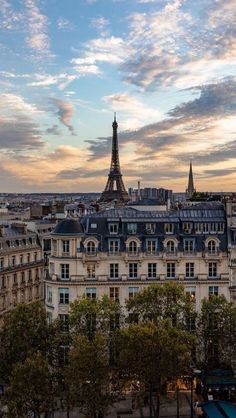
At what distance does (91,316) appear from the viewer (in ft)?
194

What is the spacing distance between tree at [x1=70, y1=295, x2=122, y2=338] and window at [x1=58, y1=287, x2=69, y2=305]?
8.71 meters

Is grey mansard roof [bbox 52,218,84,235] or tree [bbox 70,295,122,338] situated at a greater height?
grey mansard roof [bbox 52,218,84,235]

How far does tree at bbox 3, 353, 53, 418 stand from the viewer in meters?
48.5

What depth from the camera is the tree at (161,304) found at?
6109 cm

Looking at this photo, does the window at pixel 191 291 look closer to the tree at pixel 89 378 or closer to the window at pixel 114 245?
the window at pixel 114 245

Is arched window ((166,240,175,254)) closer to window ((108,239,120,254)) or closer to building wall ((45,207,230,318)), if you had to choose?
building wall ((45,207,230,318))

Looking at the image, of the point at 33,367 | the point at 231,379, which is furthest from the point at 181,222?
the point at 33,367

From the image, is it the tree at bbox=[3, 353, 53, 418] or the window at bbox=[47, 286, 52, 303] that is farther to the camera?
the window at bbox=[47, 286, 52, 303]

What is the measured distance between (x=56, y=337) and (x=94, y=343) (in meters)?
7.91

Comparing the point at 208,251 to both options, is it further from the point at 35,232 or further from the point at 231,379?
the point at 35,232

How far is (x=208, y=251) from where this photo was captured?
71.4 m

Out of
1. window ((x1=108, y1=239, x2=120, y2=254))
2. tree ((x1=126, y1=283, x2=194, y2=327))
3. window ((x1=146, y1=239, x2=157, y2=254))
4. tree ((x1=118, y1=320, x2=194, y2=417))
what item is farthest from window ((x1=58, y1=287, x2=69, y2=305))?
tree ((x1=118, y1=320, x2=194, y2=417))

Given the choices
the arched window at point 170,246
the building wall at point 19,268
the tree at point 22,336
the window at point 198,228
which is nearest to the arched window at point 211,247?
the window at point 198,228

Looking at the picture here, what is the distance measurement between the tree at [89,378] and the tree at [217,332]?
14.1 m
